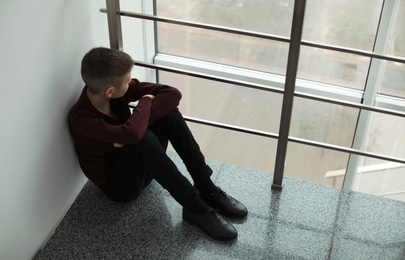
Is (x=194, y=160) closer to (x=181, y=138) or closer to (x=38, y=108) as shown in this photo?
(x=181, y=138)

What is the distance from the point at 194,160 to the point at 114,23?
554 millimetres

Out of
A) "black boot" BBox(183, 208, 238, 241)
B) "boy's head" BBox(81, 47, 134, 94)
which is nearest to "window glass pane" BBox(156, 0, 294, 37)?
"boy's head" BBox(81, 47, 134, 94)

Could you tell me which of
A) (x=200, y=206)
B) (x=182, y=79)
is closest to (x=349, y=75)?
(x=182, y=79)

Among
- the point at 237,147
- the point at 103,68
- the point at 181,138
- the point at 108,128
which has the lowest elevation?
the point at 237,147

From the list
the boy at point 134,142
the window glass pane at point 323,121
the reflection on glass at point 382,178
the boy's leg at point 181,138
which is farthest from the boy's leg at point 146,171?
the reflection on glass at point 382,178

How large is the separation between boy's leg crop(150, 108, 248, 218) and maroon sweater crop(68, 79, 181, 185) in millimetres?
50

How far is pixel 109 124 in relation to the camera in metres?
1.73

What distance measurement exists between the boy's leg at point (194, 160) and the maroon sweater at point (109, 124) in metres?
0.05

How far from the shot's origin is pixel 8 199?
1515mm

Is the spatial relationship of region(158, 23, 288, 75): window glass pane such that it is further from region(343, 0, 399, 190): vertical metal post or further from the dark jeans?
the dark jeans

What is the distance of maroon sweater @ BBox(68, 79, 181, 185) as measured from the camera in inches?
65.7

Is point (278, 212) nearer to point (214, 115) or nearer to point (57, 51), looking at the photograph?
point (57, 51)

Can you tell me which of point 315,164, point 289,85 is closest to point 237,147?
point 315,164

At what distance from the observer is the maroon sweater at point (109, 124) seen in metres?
1.67
